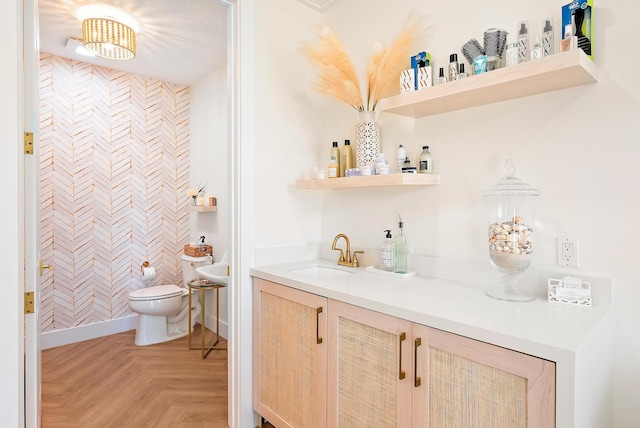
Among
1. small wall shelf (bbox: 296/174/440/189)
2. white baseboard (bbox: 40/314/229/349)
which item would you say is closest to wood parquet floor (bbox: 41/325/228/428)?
white baseboard (bbox: 40/314/229/349)

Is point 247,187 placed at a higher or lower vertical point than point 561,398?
higher

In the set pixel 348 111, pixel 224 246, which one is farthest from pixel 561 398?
pixel 224 246

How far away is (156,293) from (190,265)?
41 cm

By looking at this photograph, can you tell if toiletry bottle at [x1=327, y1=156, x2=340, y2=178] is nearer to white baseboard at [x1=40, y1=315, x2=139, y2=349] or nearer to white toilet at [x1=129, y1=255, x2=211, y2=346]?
white toilet at [x1=129, y1=255, x2=211, y2=346]

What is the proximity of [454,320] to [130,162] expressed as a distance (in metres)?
3.55

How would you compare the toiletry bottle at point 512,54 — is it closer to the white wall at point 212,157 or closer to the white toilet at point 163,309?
the white wall at point 212,157

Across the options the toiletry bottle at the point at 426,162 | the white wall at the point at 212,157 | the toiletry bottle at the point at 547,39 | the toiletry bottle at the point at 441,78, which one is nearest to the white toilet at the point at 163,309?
the white wall at the point at 212,157

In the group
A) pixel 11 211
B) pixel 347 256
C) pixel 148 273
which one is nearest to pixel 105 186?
pixel 148 273

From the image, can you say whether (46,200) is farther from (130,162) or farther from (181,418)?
(181,418)

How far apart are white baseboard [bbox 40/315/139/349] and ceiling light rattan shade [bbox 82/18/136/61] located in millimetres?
2451

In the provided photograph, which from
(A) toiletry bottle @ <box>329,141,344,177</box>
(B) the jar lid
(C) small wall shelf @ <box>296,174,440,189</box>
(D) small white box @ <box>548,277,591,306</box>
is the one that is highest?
(A) toiletry bottle @ <box>329,141,344,177</box>

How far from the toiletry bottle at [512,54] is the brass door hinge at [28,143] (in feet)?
6.25

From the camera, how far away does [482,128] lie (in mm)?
1632

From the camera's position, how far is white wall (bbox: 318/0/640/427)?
1.26 meters
